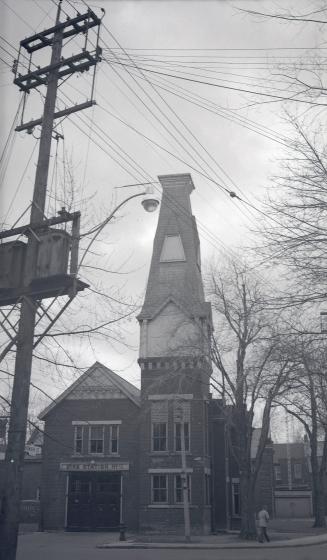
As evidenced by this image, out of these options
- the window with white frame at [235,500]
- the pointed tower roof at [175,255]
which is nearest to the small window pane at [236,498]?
the window with white frame at [235,500]

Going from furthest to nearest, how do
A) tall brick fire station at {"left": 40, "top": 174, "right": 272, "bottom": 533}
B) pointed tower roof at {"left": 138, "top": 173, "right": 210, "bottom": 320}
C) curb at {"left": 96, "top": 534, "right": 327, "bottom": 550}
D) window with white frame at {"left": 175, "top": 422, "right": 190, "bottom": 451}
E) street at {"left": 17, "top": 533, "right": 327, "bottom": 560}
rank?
pointed tower roof at {"left": 138, "top": 173, "right": 210, "bottom": 320} < window with white frame at {"left": 175, "top": 422, "right": 190, "bottom": 451} < tall brick fire station at {"left": 40, "top": 174, "right": 272, "bottom": 533} < curb at {"left": 96, "top": 534, "right": 327, "bottom": 550} < street at {"left": 17, "top": 533, "right": 327, "bottom": 560}

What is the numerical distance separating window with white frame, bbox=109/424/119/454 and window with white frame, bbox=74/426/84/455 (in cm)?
175

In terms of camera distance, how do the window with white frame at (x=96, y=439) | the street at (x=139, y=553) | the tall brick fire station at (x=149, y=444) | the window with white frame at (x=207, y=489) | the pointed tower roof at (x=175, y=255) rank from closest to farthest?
the street at (x=139, y=553), the tall brick fire station at (x=149, y=444), the window with white frame at (x=207, y=489), the window with white frame at (x=96, y=439), the pointed tower roof at (x=175, y=255)

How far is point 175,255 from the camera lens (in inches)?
1519

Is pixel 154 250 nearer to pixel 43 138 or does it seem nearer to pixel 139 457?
pixel 139 457

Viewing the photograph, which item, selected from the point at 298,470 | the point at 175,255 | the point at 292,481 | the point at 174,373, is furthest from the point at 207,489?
the point at 298,470

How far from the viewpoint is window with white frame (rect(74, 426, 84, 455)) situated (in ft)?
116

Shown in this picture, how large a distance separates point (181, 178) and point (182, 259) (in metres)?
5.61

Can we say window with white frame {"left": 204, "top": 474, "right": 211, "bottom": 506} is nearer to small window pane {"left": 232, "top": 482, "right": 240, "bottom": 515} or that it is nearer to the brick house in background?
small window pane {"left": 232, "top": 482, "right": 240, "bottom": 515}

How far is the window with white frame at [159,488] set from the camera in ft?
107

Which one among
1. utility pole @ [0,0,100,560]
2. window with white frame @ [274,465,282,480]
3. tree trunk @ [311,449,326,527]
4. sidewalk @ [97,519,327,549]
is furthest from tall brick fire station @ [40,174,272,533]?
window with white frame @ [274,465,282,480]

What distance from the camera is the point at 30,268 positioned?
11.2 m

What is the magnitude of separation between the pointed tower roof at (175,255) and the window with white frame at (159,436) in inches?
254

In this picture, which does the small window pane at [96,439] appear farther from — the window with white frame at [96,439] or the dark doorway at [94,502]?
the dark doorway at [94,502]
